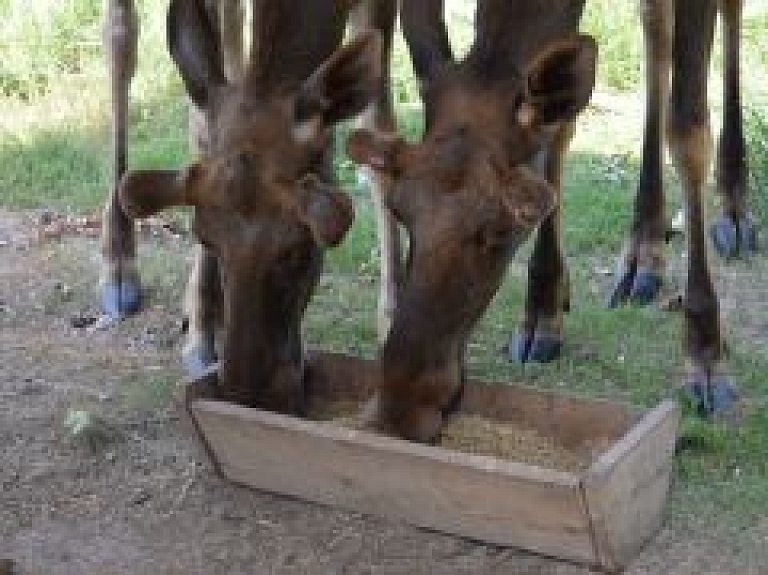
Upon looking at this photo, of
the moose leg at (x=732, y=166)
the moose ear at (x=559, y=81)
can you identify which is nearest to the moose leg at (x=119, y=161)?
the moose leg at (x=732, y=166)

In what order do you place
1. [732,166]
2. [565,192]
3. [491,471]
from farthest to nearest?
[565,192] → [732,166] → [491,471]

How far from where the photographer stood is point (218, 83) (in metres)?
5.31

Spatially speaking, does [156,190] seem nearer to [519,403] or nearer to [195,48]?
[195,48]

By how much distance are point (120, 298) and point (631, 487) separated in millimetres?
2896

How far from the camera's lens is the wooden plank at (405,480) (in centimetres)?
467

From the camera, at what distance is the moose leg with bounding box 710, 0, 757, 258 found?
7641 mm

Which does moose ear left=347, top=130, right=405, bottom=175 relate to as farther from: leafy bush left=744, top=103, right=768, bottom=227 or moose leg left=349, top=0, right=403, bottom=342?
leafy bush left=744, top=103, right=768, bottom=227

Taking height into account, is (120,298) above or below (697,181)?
below

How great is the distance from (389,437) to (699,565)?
3.11ft

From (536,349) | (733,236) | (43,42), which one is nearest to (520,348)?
(536,349)

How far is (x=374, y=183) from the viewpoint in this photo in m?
6.36

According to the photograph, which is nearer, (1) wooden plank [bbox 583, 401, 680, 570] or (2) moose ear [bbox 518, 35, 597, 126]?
(1) wooden plank [bbox 583, 401, 680, 570]

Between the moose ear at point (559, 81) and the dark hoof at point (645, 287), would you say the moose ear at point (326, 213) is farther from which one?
the dark hoof at point (645, 287)

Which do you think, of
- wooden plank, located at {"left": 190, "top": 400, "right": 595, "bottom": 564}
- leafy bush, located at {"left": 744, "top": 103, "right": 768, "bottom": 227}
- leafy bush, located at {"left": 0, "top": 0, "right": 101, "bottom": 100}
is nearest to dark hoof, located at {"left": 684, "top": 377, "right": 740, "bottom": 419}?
wooden plank, located at {"left": 190, "top": 400, "right": 595, "bottom": 564}
